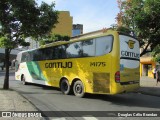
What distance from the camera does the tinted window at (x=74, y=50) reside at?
1523 centimetres

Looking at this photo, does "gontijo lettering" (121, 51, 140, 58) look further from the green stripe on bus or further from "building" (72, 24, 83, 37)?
"building" (72, 24, 83, 37)

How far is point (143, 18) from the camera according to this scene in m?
18.6

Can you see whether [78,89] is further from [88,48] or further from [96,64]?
[88,48]

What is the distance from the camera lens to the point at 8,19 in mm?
16672

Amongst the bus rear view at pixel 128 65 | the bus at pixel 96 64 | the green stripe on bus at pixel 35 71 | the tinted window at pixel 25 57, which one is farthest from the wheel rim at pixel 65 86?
the tinted window at pixel 25 57

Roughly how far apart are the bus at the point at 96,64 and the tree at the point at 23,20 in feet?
4.82

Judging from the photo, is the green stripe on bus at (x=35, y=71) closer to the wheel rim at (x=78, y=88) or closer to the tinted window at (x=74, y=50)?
the tinted window at (x=74, y=50)

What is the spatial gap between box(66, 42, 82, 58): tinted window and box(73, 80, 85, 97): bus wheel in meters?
1.43

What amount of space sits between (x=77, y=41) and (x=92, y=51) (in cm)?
160

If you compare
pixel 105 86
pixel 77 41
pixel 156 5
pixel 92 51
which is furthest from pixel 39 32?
pixel 156 5

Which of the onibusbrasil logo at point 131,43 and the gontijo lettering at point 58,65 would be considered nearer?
the onibusbrasil logo at point 131,43

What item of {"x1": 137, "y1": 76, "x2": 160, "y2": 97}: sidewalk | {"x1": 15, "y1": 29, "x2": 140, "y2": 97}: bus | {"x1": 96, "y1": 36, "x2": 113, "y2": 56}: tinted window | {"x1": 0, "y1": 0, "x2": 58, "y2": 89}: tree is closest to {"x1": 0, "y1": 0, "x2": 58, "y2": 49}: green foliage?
{"x1": 0, "y1": 0, "x2": 58, "y2": 89}: tree

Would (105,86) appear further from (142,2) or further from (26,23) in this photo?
(142,2)

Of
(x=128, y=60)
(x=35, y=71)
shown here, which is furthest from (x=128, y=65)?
(x=35, y=71)
